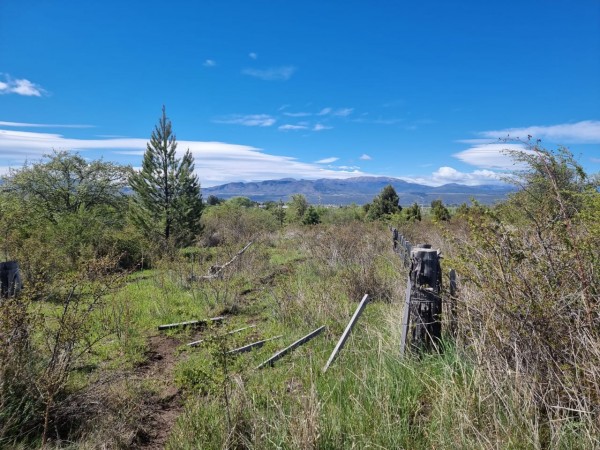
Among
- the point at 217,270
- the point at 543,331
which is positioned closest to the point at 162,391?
the point at 543,331

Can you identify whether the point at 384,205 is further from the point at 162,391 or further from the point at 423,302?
the point at 162,391

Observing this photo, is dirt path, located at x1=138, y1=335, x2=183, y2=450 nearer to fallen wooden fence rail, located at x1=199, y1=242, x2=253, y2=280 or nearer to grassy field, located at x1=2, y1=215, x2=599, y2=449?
grassy field, located at x1=2, y1=215, x2=599, y2=449

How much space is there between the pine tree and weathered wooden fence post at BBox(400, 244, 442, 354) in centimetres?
1834

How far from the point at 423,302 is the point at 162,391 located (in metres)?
3.10

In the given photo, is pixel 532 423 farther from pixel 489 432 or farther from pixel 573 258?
pixel 573 258

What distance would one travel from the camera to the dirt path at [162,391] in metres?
3.09

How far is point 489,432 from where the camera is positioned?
2188mm

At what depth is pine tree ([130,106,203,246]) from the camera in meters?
20.5

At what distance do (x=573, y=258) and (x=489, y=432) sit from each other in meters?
1.41

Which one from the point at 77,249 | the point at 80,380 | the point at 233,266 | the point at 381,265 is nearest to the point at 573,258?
the point at 80,380

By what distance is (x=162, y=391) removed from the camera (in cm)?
388

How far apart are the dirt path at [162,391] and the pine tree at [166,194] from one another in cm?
1549

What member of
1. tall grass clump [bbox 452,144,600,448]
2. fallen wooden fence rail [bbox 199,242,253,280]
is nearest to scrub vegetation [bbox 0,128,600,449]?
tall grass clump [bbox 452,144,600,448]

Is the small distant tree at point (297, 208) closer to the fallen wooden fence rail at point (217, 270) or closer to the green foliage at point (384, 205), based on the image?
the green foliage at point (384, 205)
